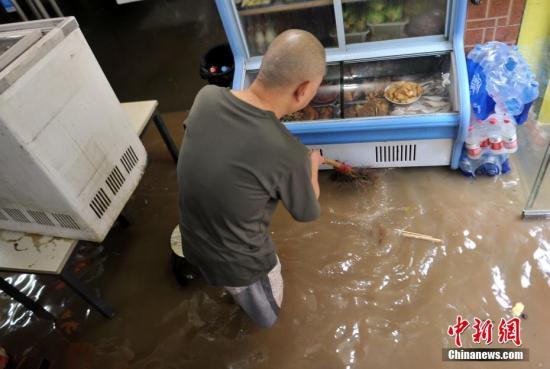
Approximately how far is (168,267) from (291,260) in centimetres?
83

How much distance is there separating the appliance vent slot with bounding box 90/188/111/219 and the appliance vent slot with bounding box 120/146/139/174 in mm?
234

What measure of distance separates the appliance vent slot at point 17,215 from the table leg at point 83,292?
1.18 ft

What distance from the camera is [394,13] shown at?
2.55m

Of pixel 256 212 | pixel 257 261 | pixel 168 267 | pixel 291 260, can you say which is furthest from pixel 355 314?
pixel 168 267

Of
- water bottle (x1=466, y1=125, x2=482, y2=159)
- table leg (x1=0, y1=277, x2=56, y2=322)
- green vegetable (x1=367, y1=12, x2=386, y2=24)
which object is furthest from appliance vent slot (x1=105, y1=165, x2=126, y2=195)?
water bottle (x1=466, y1=125, x2=482, y2=159)

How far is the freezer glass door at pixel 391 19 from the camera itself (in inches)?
97.6

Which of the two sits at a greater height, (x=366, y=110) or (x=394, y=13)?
(x=394, y=13)

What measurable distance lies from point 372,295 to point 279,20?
196 centimetres

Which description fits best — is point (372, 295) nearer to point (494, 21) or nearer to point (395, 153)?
point (395, 153)

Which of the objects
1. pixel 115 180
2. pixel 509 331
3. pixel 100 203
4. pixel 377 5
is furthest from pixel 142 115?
pixel 509 331

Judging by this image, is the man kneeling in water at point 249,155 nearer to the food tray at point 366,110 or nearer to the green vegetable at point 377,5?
the food tray at point 366,110

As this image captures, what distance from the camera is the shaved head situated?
4.45 feet

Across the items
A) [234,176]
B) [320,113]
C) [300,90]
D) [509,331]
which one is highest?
[300,90]

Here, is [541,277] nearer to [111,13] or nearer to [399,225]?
[399,225]
